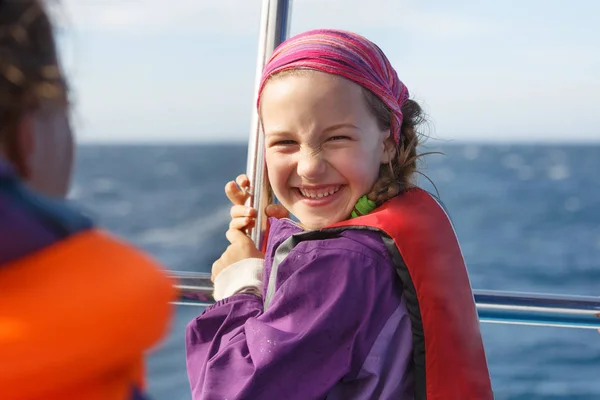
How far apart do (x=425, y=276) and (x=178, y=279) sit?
0.59 m

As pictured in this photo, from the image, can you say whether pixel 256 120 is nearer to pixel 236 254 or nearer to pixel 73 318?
pixel 236 254

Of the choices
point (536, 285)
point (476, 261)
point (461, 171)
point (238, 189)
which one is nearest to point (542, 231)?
point (476, 261)

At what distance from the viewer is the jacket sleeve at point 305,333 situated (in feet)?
4.48

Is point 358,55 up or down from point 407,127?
up

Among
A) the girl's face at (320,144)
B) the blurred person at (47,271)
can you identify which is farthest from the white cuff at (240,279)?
the blurred person at (47,271)

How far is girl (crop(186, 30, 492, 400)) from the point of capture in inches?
54.2

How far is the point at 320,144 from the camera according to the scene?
5.03ft

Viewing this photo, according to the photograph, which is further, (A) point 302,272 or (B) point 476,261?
(B) point 476,261

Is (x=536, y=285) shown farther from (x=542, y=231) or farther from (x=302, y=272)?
(x=302, y=272)

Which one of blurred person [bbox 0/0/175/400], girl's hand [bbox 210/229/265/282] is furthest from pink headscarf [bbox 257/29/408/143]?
blurred person [bbox 0/0/175/400]

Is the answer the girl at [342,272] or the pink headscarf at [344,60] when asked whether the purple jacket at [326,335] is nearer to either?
the girl at [342,272]

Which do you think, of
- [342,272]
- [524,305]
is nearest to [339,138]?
[342,272]

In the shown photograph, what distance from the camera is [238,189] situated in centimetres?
188

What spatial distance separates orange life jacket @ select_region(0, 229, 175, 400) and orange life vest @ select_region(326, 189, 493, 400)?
80 centimetres
